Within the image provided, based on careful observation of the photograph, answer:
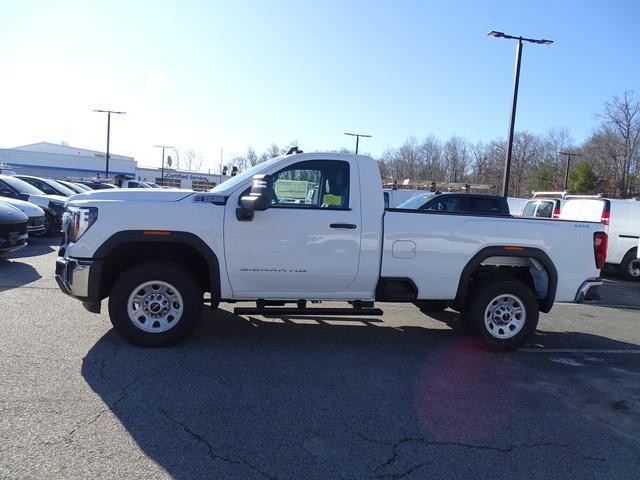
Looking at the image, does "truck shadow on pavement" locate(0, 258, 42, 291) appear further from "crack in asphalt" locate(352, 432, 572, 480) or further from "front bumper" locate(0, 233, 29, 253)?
"crack in asphalt" locate(352, 432, 572, 480)

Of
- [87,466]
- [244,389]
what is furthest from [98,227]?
[87,466]

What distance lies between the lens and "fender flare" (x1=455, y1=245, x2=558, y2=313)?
5543 mm

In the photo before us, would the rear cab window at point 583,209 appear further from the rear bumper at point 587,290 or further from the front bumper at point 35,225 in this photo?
the front bumper at point 35,225

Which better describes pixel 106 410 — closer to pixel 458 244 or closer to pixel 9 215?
pixel 458 244

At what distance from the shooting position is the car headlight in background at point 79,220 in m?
4.93

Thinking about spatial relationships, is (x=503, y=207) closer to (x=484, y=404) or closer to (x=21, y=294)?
(x=484, y=404)

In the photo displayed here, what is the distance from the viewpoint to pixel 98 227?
4.92 metres

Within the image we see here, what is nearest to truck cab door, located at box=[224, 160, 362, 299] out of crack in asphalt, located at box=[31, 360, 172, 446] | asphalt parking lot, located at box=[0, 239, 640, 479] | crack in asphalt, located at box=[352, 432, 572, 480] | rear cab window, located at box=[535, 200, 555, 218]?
asphalt parking lot, located at box=[0, 239, 640, 479]

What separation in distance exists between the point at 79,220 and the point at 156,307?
3.92 feet

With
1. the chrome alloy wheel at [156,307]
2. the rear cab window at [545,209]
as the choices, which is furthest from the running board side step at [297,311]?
the rear cab window at [545,209]

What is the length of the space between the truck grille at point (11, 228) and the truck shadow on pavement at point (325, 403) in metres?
4.92

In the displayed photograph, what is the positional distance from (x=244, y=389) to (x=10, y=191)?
12.2 metres

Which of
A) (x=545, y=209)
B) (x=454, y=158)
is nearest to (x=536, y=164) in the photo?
(x=454, y=158)

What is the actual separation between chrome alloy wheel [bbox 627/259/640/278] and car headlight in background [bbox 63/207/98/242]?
40.4 ft
